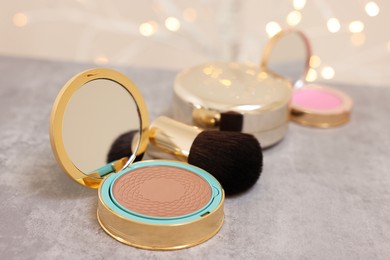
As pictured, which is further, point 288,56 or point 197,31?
point 197,31

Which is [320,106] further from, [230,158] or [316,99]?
[230,158]

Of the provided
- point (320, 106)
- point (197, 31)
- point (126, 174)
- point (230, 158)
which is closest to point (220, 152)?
point (230, 158)

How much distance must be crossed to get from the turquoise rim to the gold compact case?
0.12 metres

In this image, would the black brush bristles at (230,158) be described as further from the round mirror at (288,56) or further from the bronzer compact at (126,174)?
the round mirror at (288,56)

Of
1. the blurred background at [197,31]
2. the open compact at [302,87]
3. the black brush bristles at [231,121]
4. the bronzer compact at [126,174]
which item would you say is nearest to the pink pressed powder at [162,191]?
the bronzer compact at [126,174]

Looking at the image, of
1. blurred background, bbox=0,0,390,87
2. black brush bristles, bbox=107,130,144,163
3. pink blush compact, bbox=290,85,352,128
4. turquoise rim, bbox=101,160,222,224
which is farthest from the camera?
blurred background, bbox=0,0,390,87

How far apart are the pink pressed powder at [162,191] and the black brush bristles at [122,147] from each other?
5 centimetres

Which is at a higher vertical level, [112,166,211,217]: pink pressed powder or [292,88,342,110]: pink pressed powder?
[112,166,211,217]: pink pressed powder

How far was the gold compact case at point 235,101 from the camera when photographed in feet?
2.61

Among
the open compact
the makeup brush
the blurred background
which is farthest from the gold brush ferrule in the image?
the blurred background

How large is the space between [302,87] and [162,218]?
527 millimetres

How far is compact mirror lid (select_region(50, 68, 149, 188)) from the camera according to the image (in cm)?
64

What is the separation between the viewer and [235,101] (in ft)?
2.63

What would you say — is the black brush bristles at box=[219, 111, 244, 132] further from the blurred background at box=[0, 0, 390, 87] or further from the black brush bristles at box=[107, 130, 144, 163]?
the blurred background at box=[0, 0, 390, 87]
